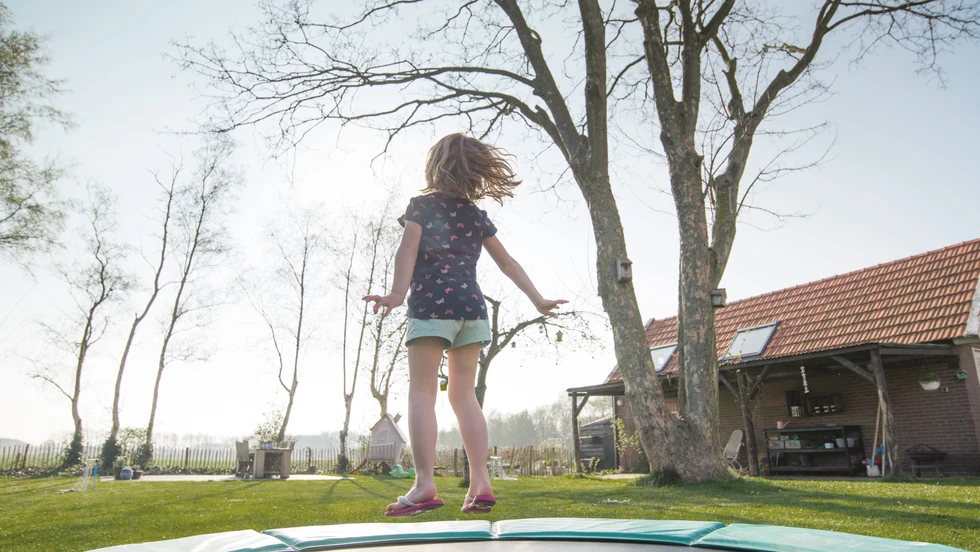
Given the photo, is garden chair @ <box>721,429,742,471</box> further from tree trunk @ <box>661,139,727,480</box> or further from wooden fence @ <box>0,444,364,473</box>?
wooden fence @ <box>0,444,364,473</box>

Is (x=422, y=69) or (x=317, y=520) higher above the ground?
(x=422, y=69)

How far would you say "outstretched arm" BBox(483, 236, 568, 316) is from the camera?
2.31 meters

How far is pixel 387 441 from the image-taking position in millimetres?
16062

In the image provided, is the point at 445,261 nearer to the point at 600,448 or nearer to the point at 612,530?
the point at 612,530

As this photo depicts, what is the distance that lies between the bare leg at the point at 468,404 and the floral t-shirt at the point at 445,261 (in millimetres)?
140

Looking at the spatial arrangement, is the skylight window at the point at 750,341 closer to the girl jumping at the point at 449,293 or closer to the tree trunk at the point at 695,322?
the tree trunk at the point at 695,322

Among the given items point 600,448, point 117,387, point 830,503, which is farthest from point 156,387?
point 830,503

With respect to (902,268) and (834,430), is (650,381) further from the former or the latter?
(902,268)

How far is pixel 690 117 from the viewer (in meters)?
7.27

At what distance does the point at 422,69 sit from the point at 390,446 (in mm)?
10714

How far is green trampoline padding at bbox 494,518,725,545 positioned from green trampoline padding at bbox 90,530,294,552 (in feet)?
2.63

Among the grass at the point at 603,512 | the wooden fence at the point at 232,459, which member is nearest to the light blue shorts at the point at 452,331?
the grass at the point at 603,512

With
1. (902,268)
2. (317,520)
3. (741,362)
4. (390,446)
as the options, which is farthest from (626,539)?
(390,446)

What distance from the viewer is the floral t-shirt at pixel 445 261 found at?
81.0 inches
